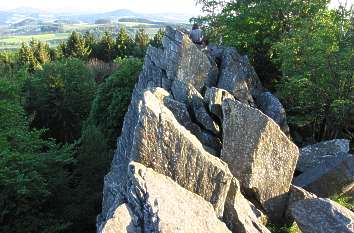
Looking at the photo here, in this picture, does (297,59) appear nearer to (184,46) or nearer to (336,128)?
(336,128)

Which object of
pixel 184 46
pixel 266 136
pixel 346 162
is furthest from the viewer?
pixel 184 46

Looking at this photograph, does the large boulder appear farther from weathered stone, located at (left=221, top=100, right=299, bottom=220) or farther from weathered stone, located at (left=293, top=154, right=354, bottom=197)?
weathered stone, located at (left=293, top=154, right=354, bottom=197)

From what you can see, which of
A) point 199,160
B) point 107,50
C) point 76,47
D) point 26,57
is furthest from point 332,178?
point 107,50

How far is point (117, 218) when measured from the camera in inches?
432

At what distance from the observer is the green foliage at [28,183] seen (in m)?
23.8

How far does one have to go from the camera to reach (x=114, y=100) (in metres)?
32.7

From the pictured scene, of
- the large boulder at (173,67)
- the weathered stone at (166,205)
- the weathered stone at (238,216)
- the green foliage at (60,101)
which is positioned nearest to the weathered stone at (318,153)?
the weathered stone at (238,216)

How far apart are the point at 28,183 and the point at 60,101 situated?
22.5 m

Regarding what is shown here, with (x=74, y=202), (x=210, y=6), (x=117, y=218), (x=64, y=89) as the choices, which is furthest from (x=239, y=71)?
(x=64, y=89)

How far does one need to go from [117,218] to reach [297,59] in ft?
53.9

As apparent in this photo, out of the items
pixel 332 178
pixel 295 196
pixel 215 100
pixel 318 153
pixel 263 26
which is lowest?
pixel 295 196

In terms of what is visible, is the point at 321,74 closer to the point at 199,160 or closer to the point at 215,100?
the point at 215,100

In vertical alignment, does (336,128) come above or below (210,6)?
below

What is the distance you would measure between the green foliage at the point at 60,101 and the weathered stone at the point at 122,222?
3525 centimetres
